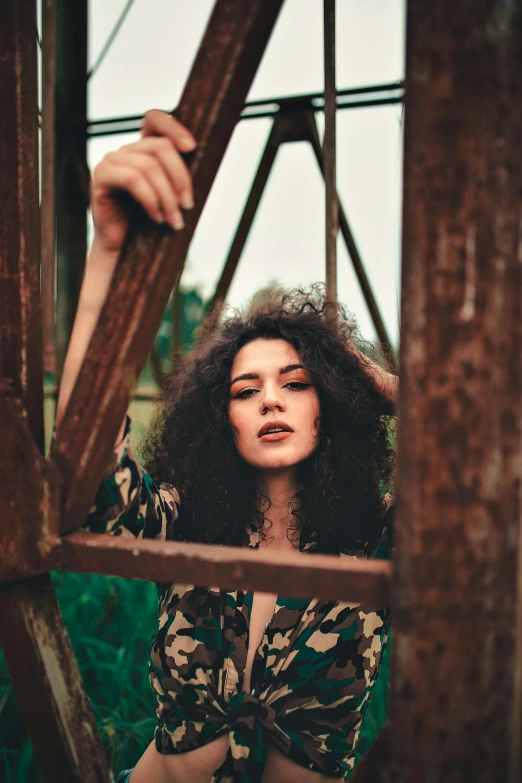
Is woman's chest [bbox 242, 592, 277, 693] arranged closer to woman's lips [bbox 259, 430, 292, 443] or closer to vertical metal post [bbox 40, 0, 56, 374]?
woman's lips [bbox 259, 430, 292, 443]

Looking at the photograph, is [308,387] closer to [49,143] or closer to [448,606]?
[448,606]

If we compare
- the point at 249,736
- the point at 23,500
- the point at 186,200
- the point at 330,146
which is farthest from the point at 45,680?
the point at 330,146

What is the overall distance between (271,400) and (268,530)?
36 cm

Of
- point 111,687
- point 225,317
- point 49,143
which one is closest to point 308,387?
point 225,317

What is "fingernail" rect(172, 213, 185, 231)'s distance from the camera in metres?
0.73

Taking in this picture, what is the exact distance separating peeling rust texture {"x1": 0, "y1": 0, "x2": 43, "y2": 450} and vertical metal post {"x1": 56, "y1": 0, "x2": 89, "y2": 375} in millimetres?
2755

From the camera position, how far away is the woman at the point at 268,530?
1326 millimetres

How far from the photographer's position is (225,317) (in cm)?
186

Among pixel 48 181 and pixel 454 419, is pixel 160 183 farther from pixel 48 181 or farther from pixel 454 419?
pixel 48 181

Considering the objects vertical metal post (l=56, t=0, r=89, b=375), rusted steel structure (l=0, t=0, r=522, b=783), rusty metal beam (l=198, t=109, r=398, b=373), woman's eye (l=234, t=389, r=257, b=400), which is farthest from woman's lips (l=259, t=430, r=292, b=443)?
vertical metal post (l=56, t=0, r=89, b=375)

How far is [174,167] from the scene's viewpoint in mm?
728

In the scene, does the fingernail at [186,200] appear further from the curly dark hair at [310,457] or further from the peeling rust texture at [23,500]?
the curly dark hair at [310,457]

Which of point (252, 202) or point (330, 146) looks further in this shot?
point (252, 202)

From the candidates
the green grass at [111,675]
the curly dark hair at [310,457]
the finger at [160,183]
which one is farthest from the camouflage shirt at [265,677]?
the green grass at [111,675]
